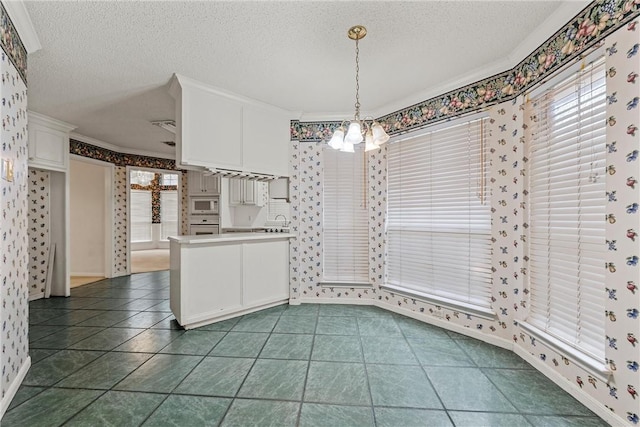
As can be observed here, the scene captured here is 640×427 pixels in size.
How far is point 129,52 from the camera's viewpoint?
87.0 inches

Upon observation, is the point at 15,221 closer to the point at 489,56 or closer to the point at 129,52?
the point at 129,52

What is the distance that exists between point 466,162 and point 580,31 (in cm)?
115

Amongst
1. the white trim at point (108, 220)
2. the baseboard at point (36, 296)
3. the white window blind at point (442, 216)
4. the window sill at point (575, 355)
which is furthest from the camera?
the white trim at point (108, 220)

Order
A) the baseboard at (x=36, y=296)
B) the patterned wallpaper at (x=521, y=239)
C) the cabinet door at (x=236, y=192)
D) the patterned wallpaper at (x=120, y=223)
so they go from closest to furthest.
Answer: the patterned wallpaper at (x=521, y=239) < the baseboard at (x=36, y=296) < the cabinet door at (x=236, y=192) < the patterned wallpaper at (x=120, y=223)

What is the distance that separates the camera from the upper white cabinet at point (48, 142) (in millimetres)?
3500

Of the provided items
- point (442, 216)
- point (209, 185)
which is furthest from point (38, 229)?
point (442, 216)

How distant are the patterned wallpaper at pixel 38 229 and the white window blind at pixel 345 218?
155 inches

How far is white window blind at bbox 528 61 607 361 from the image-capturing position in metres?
1.62

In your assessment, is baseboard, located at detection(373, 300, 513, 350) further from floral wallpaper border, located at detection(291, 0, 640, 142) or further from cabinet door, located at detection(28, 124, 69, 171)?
cabinet door, located at detection(28, 124, 69, 171)

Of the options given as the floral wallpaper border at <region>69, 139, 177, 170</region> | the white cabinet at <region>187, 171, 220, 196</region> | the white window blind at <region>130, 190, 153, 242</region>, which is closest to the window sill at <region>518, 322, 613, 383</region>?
the white cabinet at <region>187, 171, 220, 196</region>

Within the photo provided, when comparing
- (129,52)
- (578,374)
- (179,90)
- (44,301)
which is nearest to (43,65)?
(129,52)

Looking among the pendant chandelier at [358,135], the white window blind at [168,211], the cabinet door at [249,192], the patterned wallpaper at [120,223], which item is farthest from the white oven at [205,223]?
the pendant chandelier at [358,135]

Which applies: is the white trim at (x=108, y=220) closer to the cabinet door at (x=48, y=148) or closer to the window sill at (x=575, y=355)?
the cabinet door at (x=48, y=148)

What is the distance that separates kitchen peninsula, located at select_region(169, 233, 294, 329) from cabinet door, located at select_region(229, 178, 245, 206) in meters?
0.99
